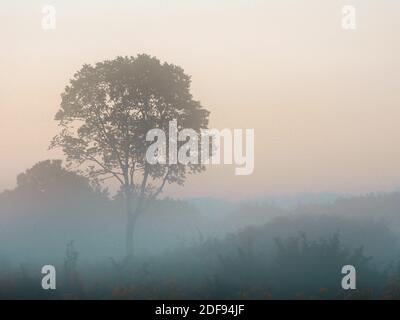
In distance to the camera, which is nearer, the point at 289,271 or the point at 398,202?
the point at 289,271

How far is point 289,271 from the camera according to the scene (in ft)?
85.3

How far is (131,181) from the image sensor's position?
3912cm

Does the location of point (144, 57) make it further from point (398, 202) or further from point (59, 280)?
point (398, 202)

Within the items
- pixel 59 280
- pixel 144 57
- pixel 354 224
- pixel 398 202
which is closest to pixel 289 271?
pixel 59 280

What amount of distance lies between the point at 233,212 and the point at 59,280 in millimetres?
32004

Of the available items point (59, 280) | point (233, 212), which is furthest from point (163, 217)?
point (59, 280)

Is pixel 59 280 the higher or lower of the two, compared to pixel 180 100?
Answer: lower

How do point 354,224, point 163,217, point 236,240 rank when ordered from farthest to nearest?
point 163,217 < point 354,224 < point 236,240

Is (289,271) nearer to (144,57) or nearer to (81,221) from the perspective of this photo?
(144,57)

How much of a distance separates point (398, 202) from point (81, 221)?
26.5 meters
